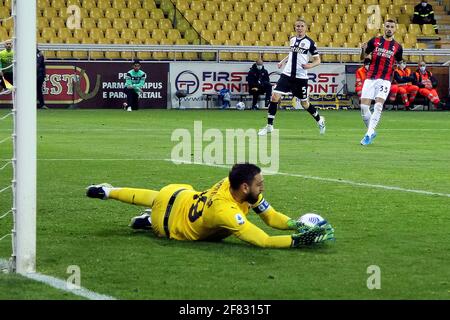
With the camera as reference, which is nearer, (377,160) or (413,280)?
(413,280)

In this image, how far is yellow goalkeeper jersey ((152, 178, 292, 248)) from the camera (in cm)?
727

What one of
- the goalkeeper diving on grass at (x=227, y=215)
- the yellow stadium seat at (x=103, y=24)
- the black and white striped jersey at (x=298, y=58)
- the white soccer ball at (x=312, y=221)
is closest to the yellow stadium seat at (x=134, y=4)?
the yellow stadium seat at (x=103, y=24)

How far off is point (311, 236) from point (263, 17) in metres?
29.4

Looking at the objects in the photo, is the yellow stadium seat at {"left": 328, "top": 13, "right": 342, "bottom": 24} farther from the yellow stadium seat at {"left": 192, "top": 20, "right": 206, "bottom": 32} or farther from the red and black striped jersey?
the red and black striped jersey

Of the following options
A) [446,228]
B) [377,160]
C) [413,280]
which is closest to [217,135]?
[377,160]

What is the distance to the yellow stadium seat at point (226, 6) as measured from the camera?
35844mm

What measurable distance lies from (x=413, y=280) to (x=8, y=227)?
333cm

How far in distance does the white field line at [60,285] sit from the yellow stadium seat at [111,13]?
27.7 meters

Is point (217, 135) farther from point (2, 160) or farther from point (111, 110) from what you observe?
point (111, 110)

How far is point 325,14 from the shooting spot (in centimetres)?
3728

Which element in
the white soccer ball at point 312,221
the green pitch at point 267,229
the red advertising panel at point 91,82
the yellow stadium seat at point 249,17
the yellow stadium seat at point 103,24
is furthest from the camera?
the yellow stadium seat at point 249,17

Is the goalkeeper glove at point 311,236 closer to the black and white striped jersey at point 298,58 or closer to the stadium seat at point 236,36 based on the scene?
the black and white striped jersey at point 298,58

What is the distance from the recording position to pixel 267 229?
8.33 meters

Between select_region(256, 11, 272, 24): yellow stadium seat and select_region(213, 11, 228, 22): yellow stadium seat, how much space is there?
1.18m
